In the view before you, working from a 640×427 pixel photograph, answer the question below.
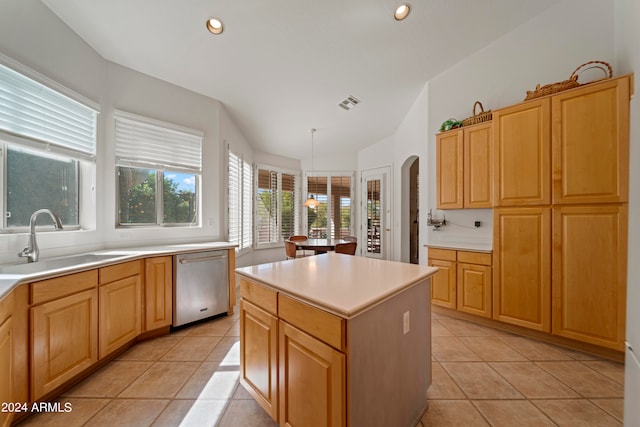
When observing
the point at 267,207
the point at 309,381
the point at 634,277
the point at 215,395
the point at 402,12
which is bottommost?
the point at 215,395

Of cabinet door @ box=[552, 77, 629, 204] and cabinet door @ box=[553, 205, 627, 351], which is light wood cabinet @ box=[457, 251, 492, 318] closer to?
cabinet door @ box=[553, 205, 627, 351]

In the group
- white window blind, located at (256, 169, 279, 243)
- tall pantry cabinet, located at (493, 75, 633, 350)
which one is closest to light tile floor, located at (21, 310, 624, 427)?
tall pantry cabinet, located at (493, 75, 633, 350)

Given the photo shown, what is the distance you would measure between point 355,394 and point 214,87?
3541 millimetres

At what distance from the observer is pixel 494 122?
8.61 ft

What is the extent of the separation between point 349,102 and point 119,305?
149 inches

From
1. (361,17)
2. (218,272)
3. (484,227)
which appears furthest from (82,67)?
(484,227)

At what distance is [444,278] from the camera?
3002mm

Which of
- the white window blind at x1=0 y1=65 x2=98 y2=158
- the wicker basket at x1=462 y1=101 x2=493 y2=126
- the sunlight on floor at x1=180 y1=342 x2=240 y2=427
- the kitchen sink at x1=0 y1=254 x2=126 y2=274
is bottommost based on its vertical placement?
the sunlight on floor at x1=180 y1=342 x2=240 y2=427

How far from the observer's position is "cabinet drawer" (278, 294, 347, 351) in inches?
38.5

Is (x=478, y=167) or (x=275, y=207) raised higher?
(x=478, y=167)

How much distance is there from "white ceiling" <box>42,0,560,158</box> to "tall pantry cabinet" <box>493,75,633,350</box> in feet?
3.64

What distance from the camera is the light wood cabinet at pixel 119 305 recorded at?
1.97 metres

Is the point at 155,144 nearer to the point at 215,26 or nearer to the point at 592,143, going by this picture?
the point at 215,26

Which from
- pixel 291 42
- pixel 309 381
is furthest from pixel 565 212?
pixel 291 42
